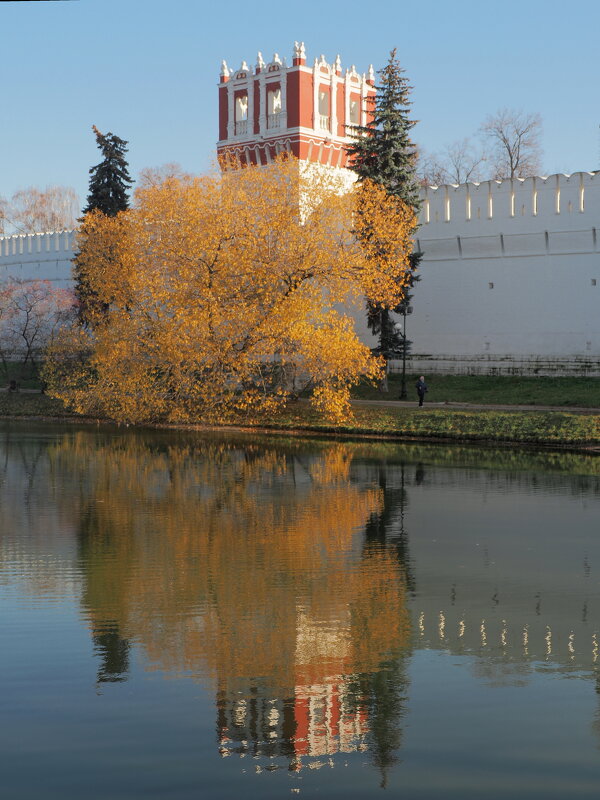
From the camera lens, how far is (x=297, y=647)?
588cm

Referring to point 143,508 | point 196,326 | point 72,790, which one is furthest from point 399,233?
point 72,790

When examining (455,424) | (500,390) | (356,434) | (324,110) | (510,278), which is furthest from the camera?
(324,110)

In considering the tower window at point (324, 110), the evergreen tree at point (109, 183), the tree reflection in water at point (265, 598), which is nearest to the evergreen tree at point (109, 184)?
the evergreen tree at point (109, 183)

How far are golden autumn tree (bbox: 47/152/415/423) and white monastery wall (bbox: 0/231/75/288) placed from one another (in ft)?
58.8

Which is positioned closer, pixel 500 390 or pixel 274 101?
pixel 500 390

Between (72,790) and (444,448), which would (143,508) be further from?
(444,448)

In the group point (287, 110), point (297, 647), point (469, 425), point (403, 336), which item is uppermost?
point (287, 110)

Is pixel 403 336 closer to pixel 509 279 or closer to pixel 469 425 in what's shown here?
pixel 509 279

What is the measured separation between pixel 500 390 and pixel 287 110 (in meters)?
18.1

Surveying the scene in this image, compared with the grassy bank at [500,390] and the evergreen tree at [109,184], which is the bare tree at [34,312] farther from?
the grassy bank at [500,390]

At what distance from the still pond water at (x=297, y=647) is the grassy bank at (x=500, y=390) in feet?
45.3

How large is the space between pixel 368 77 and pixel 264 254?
77.7 feet

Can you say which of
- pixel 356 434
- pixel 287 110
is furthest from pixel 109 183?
pixel 356 434

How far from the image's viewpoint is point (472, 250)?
31.8 meters
